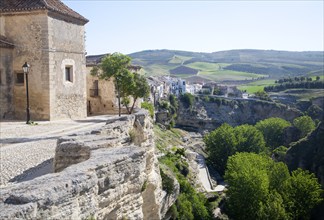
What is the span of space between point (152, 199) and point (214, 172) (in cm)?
5004

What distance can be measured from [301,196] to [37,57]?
24964 mm

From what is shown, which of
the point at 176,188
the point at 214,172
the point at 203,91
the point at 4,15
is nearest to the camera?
the point at 4,15

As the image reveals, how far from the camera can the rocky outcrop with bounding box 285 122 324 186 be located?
49531 mm

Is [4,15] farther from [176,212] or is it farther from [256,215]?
[256,215]

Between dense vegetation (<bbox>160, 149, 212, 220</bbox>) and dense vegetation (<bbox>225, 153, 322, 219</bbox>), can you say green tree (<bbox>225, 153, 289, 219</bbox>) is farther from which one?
dense vegetation (<bbox>160, 149, 212, 220</bbox>)

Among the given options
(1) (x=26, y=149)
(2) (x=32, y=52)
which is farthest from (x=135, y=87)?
(1) (x=26, y=149)

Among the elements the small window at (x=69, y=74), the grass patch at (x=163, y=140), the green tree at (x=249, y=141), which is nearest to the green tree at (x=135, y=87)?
the small window at (x=69, y=74)

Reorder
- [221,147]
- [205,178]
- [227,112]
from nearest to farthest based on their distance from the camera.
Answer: [205,178]
[221,147]
[227,112]

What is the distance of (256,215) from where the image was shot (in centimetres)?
3156

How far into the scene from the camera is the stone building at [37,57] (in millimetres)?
20422

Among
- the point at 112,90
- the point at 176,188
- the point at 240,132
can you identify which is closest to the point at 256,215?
the point at 176,188

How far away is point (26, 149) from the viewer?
40.8ft

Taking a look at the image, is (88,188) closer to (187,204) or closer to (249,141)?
(187,204)

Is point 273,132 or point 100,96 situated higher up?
point 100,96
